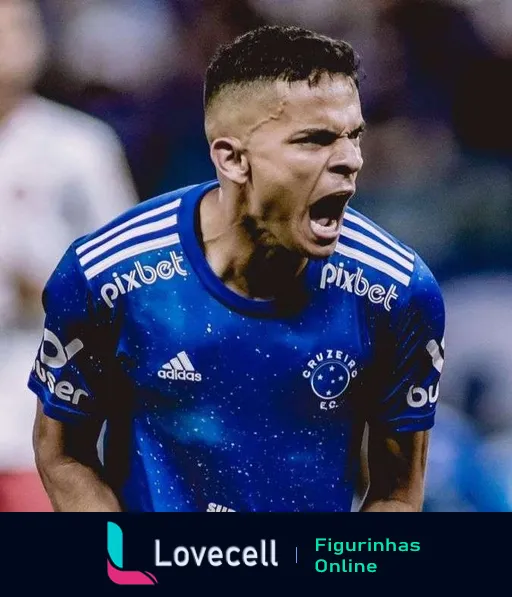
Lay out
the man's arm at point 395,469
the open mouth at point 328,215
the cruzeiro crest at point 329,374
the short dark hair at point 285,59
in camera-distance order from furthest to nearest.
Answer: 1. the man's arm at point 395,469
2. the cruzeiro crest at point 329,374
3. the open mouth at point 328,215
4. the short dark hair at point 285,59

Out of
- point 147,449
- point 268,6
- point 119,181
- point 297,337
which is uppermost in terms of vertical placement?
point 268,6

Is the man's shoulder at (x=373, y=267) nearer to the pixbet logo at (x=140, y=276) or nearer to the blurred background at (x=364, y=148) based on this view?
the blurred background at (x=364, y=148)

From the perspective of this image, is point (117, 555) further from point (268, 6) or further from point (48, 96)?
point (268, 6)

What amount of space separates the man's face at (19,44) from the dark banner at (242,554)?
106 cm

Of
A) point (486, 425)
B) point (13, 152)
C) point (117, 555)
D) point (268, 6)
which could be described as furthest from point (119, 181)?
point (486, 425)

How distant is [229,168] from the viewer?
2326 mm

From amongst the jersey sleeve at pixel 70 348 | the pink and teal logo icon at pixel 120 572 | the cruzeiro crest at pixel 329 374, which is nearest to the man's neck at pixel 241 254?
the cruzeiro crest at pixel 329 374

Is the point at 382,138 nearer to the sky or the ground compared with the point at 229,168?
nearer to the sky

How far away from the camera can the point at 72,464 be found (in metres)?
2.49

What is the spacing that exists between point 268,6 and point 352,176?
0.57 m

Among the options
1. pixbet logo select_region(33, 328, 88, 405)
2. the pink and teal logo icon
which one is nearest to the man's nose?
pixbet logo select_region(33, 328, 88, 405)

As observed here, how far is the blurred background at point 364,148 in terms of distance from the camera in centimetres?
263

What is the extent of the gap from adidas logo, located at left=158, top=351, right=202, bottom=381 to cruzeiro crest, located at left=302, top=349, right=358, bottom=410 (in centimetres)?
25

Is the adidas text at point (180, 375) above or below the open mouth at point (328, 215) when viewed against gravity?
below
